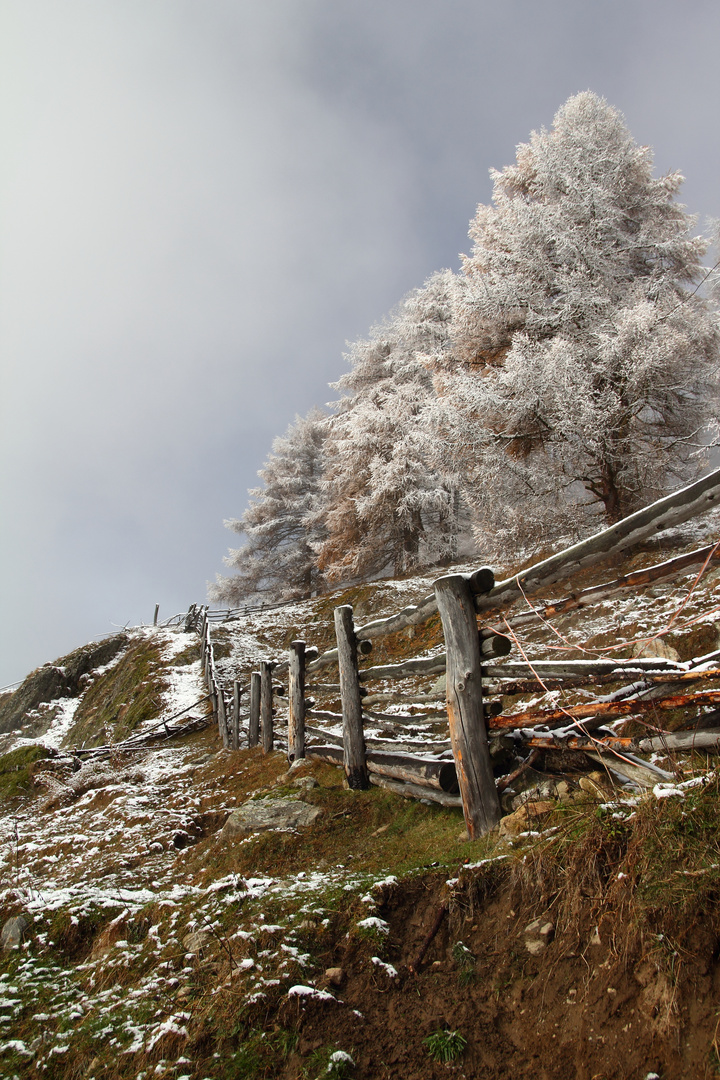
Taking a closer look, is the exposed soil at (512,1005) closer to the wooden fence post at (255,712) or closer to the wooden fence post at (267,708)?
the wooden fence post at (267,708)

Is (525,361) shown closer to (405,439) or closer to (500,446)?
(500,446)

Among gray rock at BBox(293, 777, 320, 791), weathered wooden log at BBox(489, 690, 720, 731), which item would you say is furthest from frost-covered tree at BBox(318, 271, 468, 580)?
weathered wooden log at BBox(489, 690, 720, 731)

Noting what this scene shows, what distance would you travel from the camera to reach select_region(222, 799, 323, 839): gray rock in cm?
495

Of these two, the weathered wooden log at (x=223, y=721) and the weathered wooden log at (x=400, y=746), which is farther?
the weathered wooden log at (x=223, y=721)

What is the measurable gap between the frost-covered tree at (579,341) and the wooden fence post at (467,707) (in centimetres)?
717

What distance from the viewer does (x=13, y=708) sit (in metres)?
20.5

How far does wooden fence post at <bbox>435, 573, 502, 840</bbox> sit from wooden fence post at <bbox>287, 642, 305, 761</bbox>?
3.85 meters

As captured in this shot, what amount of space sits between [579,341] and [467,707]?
9980 millimetres

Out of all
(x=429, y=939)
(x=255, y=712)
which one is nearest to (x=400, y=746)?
(x=429, y=939)

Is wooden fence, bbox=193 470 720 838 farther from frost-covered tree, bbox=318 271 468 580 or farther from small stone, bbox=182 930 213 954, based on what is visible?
frost-covered tree, bbox=318 271 468 580

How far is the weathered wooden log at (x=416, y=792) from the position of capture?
4441mm

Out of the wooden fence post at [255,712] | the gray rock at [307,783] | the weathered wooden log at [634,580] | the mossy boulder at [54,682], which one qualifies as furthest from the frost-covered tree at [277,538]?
the weathered wooden log at [634,580]

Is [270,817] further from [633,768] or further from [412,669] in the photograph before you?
[633,768]

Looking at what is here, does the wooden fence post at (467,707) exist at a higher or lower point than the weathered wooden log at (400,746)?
higher
